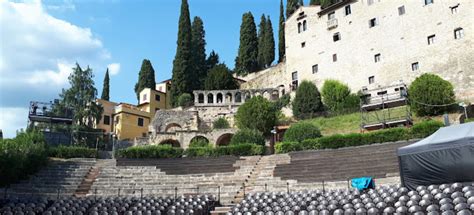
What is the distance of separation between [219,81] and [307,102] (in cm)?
1335

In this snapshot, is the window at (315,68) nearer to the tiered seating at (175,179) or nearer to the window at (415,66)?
the window at (415,66)

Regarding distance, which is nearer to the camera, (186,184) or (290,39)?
(186,184)

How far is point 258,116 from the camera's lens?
127ft

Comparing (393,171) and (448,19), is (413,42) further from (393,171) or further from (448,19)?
(393,171)

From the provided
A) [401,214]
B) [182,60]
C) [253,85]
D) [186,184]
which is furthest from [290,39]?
[401,214]

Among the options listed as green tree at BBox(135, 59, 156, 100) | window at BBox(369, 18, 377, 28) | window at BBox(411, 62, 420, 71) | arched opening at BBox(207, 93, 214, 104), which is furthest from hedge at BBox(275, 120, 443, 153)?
green tree at BBox(135, 59, 156, 100)

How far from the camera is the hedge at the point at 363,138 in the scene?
26438mm

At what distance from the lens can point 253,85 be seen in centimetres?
5316

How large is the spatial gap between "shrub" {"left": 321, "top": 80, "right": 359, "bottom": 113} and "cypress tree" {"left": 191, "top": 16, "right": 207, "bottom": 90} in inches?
731

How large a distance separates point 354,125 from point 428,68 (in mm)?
9990

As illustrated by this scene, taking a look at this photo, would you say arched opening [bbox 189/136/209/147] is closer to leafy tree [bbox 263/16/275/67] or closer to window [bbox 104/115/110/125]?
window [bbox 104/115/110/125]

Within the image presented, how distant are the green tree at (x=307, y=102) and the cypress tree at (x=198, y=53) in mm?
16042

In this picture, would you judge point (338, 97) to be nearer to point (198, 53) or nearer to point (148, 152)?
point (148, 152)

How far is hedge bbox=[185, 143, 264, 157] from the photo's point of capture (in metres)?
31.6
